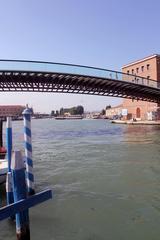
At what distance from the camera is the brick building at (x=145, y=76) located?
239 ft

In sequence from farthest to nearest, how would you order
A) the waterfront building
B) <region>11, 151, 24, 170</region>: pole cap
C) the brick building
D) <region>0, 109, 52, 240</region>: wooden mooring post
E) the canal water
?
the waterfront building → the brick building → the canal water → <region>11, 151, 24, 170</region>: pole cap → <region>0, 109, 52, 240</region>: wooden mooring post

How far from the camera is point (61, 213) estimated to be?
28.1ft

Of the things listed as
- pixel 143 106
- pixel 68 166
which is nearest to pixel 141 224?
pixel 68 166

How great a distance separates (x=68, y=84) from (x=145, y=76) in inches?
1554

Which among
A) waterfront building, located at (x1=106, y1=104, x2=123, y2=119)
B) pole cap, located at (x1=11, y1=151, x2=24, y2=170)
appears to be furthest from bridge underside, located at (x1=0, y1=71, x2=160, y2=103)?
waterfront building, located at (x1=106, y1=104, x2=123, y2=119)

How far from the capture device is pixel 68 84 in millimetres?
42719

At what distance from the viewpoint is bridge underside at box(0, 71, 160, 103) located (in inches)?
1516

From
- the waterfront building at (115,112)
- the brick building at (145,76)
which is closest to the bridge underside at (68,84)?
the brick building at (145,76)

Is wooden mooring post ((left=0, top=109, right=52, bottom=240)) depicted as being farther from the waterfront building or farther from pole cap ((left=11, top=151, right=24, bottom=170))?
the waterfront building

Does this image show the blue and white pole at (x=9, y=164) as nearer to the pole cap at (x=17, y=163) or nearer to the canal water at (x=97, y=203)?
the canal water at (x=97, y=203)

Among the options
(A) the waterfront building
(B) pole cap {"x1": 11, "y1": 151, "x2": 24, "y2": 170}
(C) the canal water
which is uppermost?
(A) the waterfront building

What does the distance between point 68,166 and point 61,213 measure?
24.2ft

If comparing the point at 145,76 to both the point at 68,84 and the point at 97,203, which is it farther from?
the point at 97,203

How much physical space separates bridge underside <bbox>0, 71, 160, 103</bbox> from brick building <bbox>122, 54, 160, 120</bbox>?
23.1 meters
